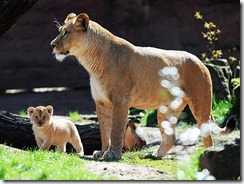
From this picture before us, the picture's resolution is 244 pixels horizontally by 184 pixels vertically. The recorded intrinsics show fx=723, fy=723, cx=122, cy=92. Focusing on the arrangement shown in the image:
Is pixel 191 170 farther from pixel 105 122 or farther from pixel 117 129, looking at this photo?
pixel 105 122

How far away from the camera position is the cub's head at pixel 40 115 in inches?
321

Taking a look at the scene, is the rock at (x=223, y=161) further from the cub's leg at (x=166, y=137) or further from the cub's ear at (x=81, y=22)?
the cub's ear at (x=81, y=22)

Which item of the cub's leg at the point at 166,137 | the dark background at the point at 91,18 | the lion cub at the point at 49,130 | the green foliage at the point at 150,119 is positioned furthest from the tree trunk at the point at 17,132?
the dark background at the point at 91,18

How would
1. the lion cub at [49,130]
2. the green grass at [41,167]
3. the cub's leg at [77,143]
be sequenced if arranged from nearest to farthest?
the green grass at [41,167], the lion cub at [49,130], the cub's leg at [77,143]

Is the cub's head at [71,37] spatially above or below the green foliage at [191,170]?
above

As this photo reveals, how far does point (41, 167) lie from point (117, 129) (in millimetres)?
1316

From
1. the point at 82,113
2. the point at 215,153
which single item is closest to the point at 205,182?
the point at 215,153

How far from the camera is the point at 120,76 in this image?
7555 mm

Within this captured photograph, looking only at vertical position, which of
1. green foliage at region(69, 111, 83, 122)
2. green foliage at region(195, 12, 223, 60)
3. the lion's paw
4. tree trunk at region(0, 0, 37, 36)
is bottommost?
green foliage at region(69, 111, 83, 122)

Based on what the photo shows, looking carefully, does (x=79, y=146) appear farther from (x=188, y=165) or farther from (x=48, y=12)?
(x=48, y=12)

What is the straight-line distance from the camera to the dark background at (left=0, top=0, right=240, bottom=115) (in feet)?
48.1

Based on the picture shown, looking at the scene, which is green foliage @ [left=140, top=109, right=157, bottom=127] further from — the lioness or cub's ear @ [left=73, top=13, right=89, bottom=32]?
cub's ear @ [left=73, top=13, right=89, bottom=32]

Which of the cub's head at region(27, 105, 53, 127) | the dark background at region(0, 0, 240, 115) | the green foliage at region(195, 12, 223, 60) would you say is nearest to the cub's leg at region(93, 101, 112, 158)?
the cub's head at region(27, 105, 53, 127)

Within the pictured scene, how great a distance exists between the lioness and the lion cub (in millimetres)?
711
